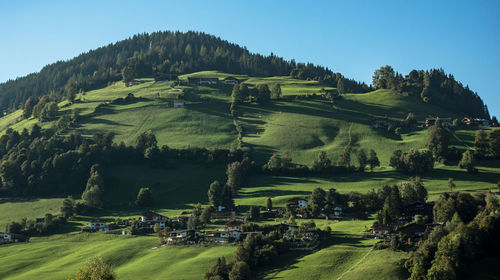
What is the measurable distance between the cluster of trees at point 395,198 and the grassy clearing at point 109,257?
97.6 ft

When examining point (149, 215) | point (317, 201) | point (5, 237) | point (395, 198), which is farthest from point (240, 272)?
point (5, 237)

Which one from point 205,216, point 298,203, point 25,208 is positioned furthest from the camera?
point 25,208

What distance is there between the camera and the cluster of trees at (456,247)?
2766 inches

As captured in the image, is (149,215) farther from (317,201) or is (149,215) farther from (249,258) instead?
(249,258)

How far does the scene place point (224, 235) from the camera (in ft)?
322

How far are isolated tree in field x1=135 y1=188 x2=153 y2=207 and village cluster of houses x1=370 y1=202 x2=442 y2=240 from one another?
5815cm

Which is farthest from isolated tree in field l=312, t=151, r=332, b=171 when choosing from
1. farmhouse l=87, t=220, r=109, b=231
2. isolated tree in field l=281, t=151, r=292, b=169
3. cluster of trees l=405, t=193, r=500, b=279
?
farmhouse l=87, t=220, r=109, b=231

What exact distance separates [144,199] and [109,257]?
37.5 m

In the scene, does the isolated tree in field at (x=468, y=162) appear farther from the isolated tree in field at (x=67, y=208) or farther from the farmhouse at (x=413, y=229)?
the isolated tree in field at (x=67, y=208)

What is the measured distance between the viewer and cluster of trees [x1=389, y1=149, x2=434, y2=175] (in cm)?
13650

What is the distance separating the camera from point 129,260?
89.8 m

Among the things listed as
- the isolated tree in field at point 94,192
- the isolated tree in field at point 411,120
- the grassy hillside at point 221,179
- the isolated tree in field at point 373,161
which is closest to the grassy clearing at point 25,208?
the grassy hillside at point 221,179

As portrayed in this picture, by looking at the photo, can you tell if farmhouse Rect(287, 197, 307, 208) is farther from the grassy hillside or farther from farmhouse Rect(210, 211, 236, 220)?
farmhouse Rect(210, 211, 236, 220)

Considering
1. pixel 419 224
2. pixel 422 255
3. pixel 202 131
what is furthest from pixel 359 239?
pixel 202 131
